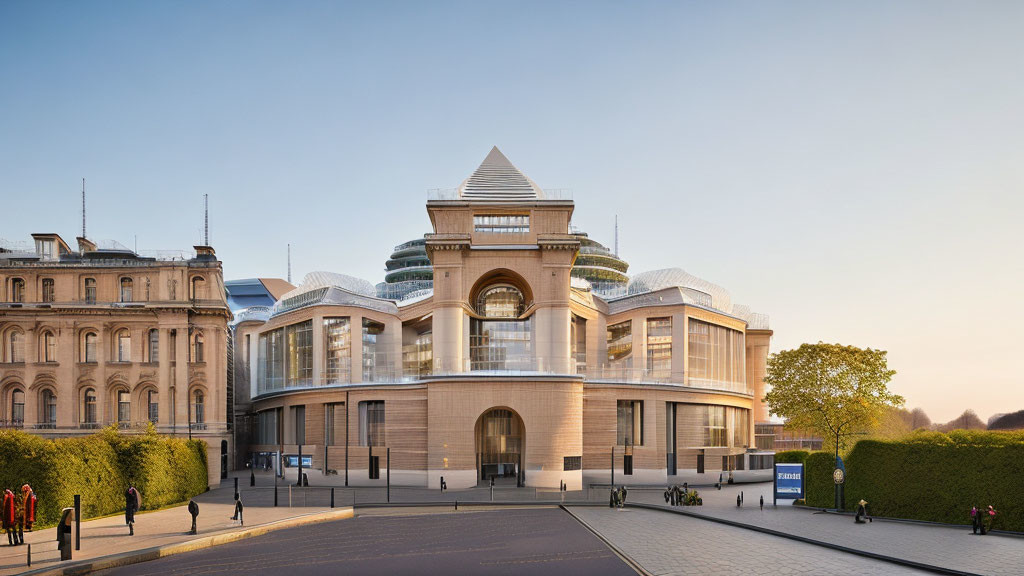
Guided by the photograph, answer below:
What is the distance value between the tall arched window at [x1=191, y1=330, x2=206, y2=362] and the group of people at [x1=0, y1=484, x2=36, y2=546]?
28243 mm

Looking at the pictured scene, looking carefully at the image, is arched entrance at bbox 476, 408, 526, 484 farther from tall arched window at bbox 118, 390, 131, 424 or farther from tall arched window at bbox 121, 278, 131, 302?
tall arched window at bbox 121, 278, 131, 302

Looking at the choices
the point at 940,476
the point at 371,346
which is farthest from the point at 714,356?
the point at 940,476

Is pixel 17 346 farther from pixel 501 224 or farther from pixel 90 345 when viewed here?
pixel 501 224

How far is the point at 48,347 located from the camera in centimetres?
5494

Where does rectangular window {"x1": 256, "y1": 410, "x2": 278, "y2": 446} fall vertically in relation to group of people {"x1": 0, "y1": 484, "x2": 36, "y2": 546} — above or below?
below

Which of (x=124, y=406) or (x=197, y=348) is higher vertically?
(x=197, y=348)

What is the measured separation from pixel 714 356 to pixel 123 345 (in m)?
46.9

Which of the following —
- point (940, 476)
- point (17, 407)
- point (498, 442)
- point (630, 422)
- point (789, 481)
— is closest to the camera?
point (940, 476)

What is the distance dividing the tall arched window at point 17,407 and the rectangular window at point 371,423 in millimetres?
23916

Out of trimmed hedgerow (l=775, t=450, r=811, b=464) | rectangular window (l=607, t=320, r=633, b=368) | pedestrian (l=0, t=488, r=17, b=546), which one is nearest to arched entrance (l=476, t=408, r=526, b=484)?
rectangular window (l=607, t=320, r=633, b=368)

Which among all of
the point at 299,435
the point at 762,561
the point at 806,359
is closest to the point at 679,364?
the point at 806,359

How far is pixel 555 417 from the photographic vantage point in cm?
5053

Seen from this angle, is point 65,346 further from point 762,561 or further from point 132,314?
point 762,561

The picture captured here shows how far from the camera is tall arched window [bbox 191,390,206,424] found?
56.0 metres
